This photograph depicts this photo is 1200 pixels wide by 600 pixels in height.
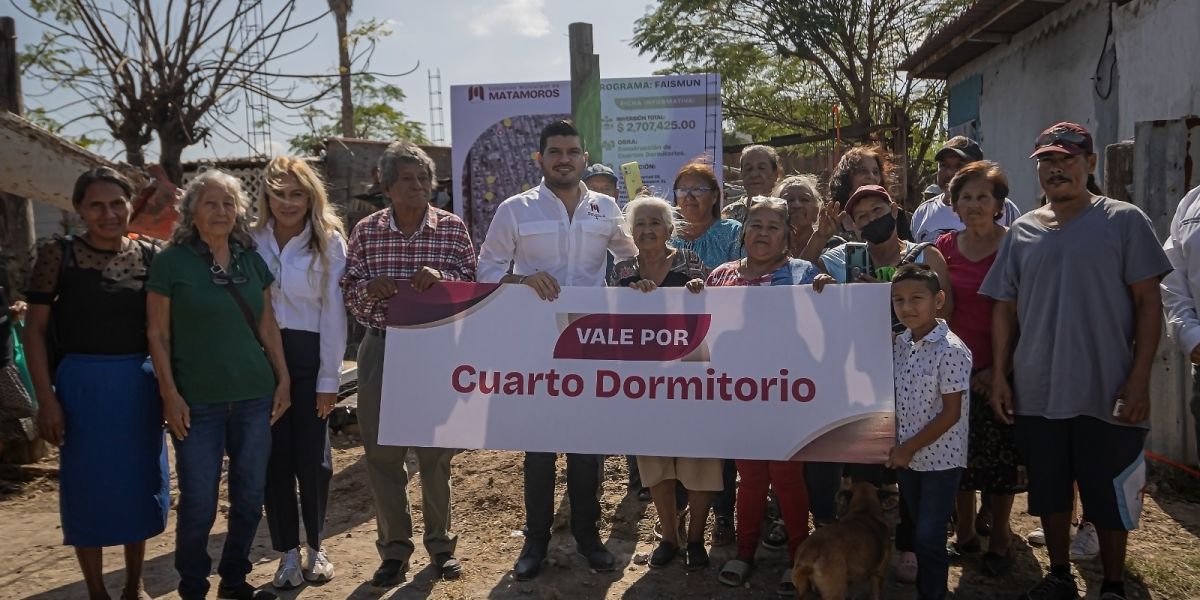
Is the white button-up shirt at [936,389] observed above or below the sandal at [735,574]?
above

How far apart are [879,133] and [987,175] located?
9.07 metres

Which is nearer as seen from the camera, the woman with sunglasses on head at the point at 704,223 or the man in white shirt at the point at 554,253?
the man in white shirt at the point at 554,253

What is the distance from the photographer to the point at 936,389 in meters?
3.39

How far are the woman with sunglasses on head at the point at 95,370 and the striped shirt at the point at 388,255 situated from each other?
36.2 inches

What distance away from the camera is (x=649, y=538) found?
4.54m

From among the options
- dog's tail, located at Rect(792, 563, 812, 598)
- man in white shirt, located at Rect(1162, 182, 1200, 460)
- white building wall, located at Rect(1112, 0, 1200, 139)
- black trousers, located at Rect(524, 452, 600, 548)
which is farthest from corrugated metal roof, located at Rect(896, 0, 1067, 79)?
dog's tail, located at Rect(792, 563, 812, 598)

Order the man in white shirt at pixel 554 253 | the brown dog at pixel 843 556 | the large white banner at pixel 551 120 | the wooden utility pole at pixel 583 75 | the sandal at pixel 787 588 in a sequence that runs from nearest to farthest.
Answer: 1. the brown dog at pixel 843 556
2. the sandal at pixel 787 588
3. the man in white shirt at pixel 554 253
4. the wooden utility pole at pixel 583 75
5. the large white banner at pixel 551 120

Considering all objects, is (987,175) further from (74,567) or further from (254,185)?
(254,185)

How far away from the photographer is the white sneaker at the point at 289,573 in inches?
161

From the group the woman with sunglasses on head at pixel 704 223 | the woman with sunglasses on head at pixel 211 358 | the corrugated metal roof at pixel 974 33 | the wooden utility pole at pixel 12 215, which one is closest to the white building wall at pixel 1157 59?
the corrugated metal roof at pixel 974 33

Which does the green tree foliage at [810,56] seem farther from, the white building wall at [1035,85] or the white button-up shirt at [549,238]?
the white button-up shirt at [549,238]

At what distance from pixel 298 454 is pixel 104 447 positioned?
0.83 metres

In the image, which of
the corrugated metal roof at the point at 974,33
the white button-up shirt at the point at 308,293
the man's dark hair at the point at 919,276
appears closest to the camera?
the man's dark hair at the point at 919,276

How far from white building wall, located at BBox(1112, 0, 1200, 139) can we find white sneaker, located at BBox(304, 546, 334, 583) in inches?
264
